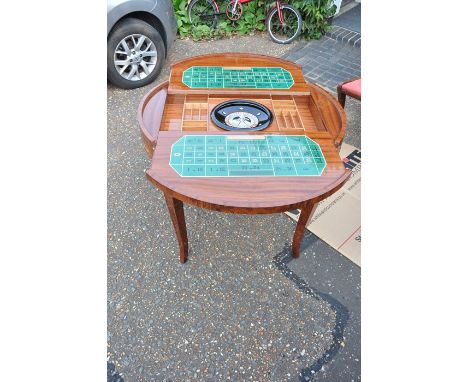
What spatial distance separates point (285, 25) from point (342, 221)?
11.5 ft

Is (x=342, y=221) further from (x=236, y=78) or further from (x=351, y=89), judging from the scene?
(x=236, y=78)

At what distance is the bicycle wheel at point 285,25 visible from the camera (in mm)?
4677

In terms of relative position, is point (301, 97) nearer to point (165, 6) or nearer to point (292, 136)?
point (292, 136)

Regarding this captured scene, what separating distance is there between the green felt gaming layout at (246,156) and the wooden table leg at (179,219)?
23 cm

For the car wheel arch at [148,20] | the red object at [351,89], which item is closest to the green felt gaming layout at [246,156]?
the red object at [351,89]

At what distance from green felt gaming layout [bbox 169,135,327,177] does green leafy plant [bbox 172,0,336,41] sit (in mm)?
3615

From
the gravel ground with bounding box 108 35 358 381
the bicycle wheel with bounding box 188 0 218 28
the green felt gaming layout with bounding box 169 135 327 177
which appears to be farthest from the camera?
the bicycle wheel with bounding box 188 0 218 28

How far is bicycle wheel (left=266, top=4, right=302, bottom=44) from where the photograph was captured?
4677mm

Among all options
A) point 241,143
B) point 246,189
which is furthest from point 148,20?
point 246,189

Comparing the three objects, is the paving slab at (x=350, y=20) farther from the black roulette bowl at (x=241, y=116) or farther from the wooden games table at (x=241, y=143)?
the black roulette bowl at (x=241, y=116)

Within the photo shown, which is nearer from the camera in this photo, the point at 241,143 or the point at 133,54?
the point at 241,143

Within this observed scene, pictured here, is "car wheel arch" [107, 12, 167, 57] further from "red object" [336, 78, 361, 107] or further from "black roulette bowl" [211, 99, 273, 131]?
"red object" [336, 78, 361, 107]

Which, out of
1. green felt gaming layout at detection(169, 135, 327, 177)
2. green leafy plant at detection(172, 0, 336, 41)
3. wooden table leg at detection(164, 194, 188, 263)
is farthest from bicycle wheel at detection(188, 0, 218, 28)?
wooden table leg at detection(164, 194, 188, 263)

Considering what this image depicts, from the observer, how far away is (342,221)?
2486 millimetres
